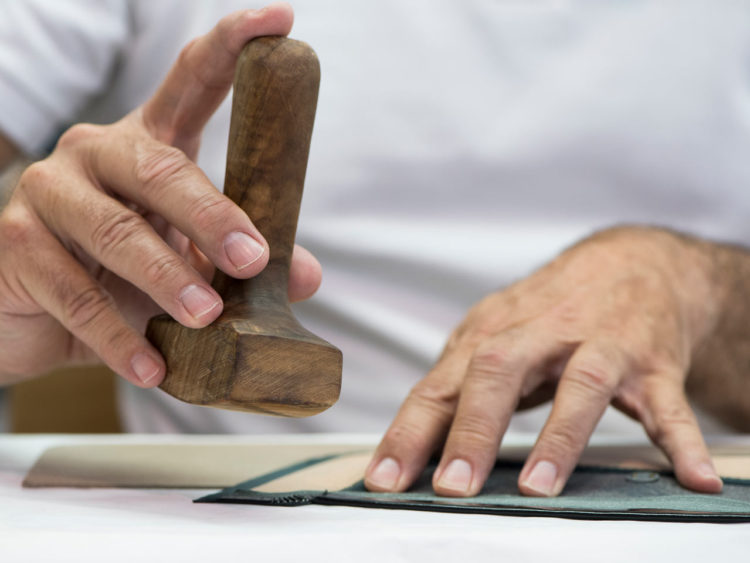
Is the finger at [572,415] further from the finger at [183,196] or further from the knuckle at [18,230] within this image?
the knuckle at [18,230]

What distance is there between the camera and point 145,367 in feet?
1.41

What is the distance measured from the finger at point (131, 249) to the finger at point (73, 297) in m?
0.02

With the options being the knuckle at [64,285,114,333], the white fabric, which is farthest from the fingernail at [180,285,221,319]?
the white fabric

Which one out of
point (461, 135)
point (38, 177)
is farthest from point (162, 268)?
point (461, 135)

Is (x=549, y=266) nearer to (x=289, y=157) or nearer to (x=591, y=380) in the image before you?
(x=591, y=380)

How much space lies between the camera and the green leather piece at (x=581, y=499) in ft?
1.22

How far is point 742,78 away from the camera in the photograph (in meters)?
0.89

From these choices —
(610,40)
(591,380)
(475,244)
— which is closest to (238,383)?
(591,380)

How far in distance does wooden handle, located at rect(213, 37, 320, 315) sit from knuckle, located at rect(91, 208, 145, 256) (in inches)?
2.3

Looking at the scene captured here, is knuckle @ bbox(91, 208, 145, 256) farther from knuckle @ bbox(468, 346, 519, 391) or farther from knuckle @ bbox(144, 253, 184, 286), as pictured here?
knuckle @ bbox(468, 346, 519, 391)

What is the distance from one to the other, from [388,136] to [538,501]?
0.54 meters

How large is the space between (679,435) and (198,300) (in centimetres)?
31

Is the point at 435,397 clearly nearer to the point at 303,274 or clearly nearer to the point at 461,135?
the point at 303,274

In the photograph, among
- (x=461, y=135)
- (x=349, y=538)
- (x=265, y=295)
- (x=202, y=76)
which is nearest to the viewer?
(x=349, y=538)
